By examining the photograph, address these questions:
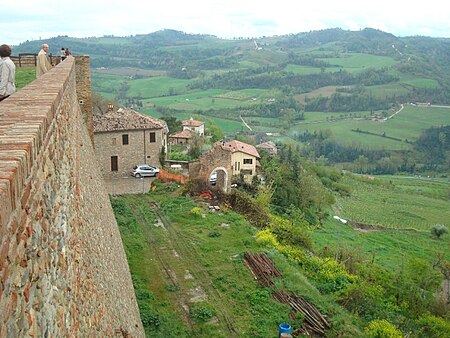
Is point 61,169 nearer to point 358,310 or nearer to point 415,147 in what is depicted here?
point 358,310

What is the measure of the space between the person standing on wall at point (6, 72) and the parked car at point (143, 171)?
76.7 feet

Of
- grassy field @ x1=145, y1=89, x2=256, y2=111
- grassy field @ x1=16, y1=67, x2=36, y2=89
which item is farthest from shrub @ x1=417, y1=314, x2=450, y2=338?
grassy field @ x1=145, y1=89, x2=256, y2=111

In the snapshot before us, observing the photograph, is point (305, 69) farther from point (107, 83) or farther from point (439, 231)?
point (439, 231)

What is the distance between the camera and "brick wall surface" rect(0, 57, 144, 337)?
2.69m

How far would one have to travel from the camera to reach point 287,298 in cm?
1725

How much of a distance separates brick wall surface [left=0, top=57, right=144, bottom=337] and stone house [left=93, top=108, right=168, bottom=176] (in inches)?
959

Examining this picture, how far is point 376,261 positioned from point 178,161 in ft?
49.0

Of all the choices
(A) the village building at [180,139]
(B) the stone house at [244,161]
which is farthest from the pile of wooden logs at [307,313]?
(A) the village building at [180,139]

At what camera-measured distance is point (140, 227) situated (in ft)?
72.3

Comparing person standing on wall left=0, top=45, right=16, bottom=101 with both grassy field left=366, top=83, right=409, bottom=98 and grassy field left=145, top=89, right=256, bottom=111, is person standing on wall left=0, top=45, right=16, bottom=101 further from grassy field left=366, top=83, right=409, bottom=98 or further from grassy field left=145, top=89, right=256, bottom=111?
grassy field left=366, top=83, right=409, bottom=98

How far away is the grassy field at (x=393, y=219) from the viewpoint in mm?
35812

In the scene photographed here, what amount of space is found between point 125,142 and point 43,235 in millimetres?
28265

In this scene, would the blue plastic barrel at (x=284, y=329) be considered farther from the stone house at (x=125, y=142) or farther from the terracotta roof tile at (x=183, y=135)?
the terracotta roof tile at (x=183, y=135)

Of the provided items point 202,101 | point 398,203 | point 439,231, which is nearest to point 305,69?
point 202,101
